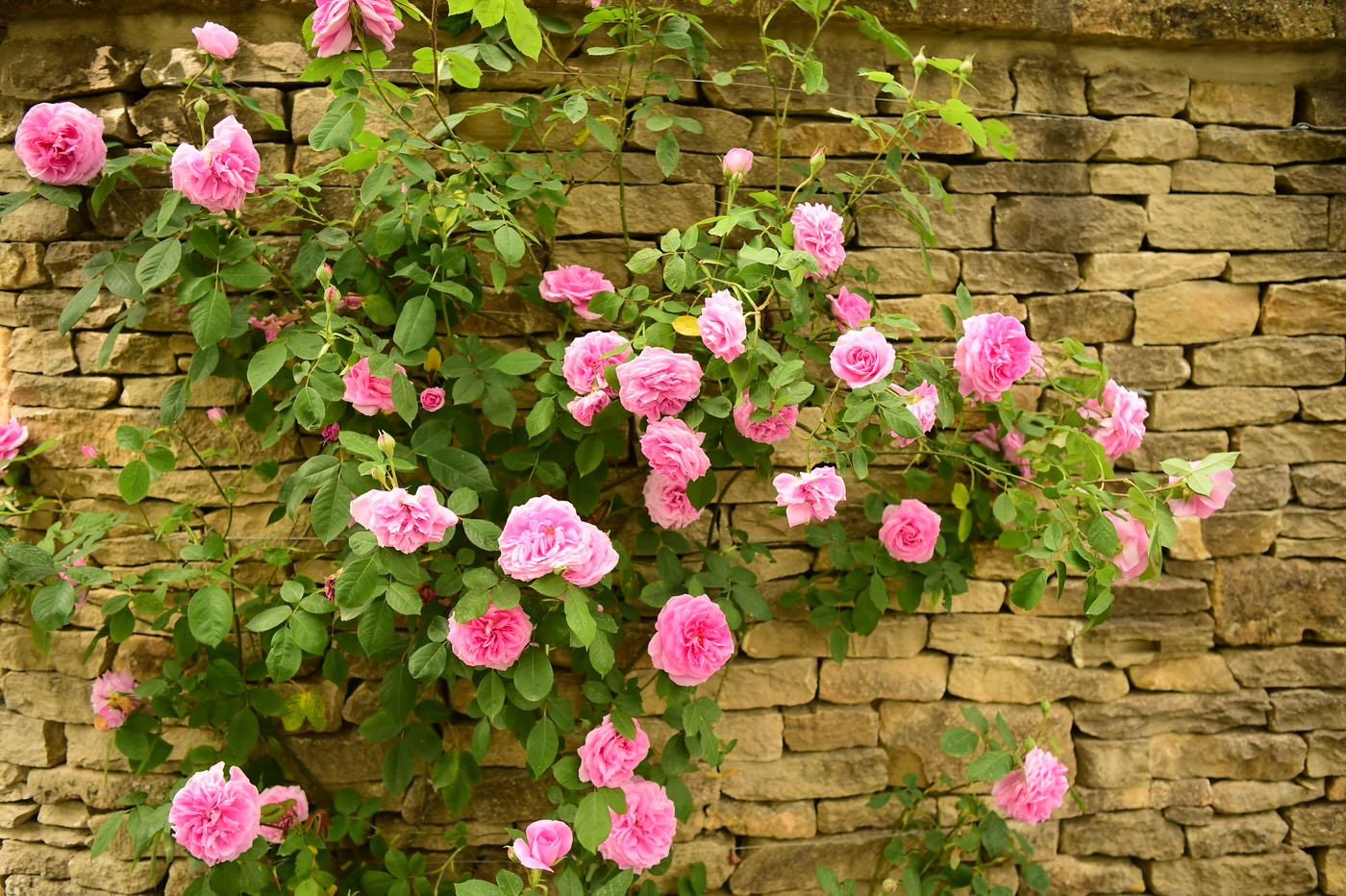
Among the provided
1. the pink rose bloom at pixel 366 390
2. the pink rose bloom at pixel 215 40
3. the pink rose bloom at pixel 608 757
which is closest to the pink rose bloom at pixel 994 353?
the pink rose bloom at pixel 608 757

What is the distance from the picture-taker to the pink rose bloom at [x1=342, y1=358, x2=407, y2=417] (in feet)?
4.75

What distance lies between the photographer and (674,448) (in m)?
1.35

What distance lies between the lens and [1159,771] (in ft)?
6.36

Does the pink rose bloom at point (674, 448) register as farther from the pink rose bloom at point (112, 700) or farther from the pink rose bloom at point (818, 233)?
the pink rose bloom at point (112, 700)

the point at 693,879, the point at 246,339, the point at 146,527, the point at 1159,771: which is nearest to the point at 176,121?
the point at 246,339

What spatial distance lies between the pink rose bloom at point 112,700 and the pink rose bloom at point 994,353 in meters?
1.65

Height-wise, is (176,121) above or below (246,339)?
above

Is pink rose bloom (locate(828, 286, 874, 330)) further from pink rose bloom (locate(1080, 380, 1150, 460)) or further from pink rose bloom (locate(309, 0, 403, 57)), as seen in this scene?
pink rose bloom (locate(309, 0, 403, 57))

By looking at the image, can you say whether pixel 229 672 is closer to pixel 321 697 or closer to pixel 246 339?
pixel 321 697

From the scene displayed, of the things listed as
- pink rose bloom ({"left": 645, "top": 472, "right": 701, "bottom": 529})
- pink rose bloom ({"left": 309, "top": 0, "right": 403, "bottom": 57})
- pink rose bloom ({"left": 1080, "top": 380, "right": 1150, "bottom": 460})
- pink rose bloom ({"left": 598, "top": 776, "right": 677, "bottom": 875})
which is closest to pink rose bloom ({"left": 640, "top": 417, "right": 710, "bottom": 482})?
pink rose bloom ({"left": 645, "top": 472, "right": 701, "bottom": 529})

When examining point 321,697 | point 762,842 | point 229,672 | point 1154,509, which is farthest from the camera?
point 762,842

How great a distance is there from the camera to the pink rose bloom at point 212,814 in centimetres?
141

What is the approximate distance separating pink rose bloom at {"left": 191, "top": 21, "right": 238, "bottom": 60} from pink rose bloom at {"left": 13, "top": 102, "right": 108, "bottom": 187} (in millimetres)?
271

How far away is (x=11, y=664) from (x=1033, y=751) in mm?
2046
